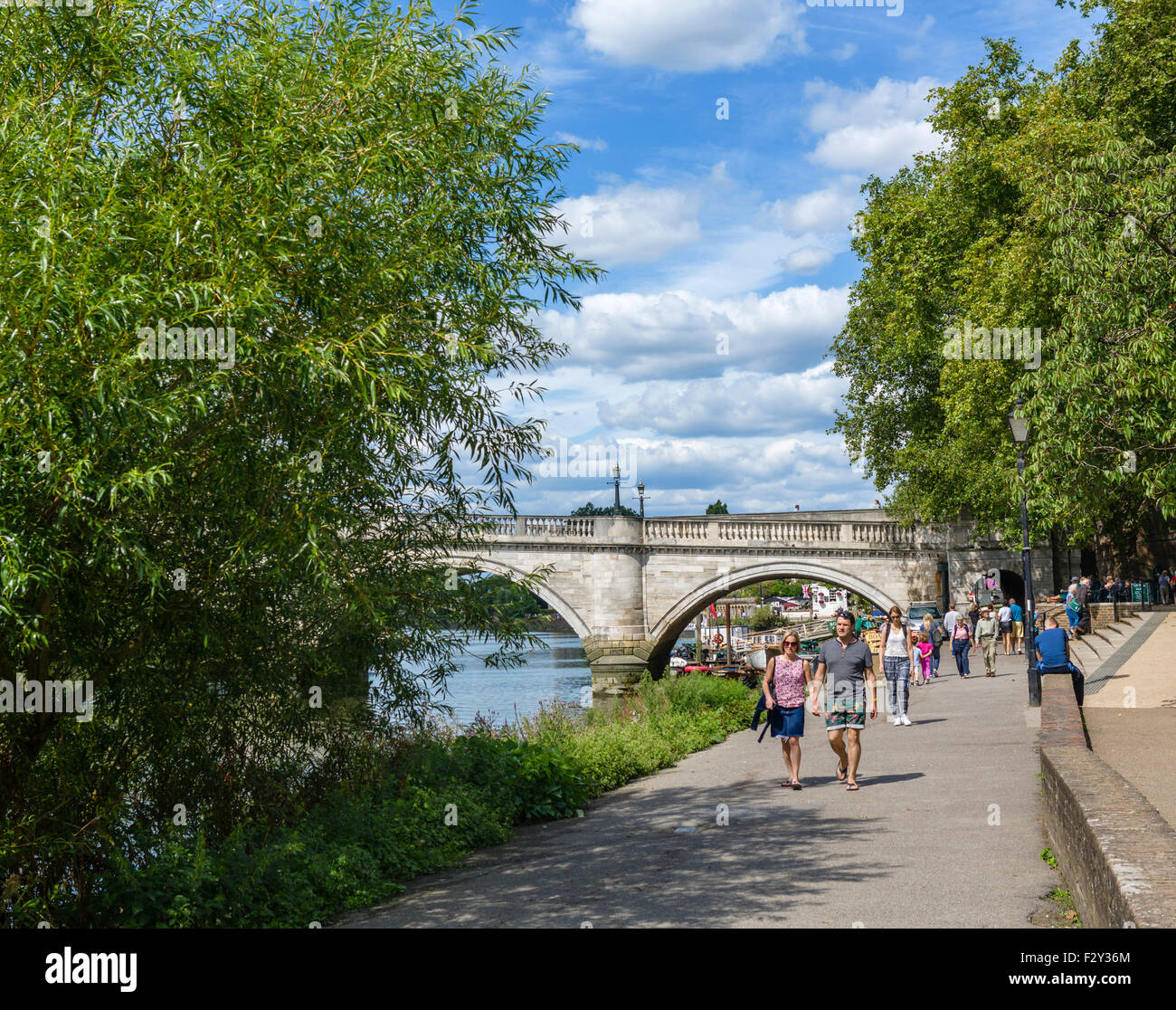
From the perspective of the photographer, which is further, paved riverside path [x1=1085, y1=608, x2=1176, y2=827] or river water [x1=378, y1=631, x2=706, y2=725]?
river water [x1=378, y1=631, x2=706, y2=725]

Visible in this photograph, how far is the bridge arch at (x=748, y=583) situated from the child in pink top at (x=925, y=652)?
1155cm

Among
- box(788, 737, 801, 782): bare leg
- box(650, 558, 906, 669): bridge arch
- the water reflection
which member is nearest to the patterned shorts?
box(788, 737, 801, 782): bare leg

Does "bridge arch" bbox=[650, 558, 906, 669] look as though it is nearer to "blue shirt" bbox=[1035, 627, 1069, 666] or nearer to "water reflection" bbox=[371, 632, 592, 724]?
"water reflection" bbox=[371, 632, 592, 724]

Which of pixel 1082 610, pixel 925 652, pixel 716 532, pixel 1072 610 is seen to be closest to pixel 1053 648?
pixel 925 652

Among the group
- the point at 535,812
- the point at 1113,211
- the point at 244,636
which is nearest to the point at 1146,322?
the point at 1113,211

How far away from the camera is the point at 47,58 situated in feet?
21.4

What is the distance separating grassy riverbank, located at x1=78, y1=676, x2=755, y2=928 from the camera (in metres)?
7.19

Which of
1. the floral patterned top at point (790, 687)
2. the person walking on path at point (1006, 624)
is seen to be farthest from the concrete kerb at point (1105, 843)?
the person walking on path at point (1006, 624)

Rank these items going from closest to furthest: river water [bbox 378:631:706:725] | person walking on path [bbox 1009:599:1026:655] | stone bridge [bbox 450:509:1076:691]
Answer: person walking on path [bbox 1009:599:1026:655] < river water [bbox 378:631:706:725] < stone bridge [bbox 450:509:1076:691]

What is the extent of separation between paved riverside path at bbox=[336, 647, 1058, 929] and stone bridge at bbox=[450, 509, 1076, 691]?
75.5 feet

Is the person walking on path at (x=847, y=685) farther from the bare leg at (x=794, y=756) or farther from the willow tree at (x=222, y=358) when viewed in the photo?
the willow tree at (x=222, y=358)

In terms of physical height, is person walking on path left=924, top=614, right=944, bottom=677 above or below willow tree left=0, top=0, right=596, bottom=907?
below

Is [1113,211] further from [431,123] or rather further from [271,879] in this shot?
[271,879]
